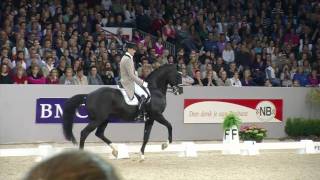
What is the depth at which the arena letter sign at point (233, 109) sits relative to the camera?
14.3 m

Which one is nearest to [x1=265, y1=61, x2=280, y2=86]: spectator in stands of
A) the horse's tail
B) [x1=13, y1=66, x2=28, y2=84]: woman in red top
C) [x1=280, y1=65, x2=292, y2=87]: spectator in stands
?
[x1=280, y1=65, x2=292, y2=87]: spectator in stands

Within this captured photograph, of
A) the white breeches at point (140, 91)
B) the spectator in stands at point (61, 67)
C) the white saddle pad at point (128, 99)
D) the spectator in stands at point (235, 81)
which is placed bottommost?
the spectator in stands at point (235, 81)

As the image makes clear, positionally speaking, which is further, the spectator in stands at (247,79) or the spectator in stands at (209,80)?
the spectator in stands at (247,79)

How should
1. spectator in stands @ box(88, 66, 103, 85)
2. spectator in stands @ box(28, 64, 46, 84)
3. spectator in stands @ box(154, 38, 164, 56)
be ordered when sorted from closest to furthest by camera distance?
spectator in stands @ box(28, 64, 46, 84)
spectator in stands @ box(88, 66, 103, 85)
spectator in stands @ box(154, 38, 164, 56)

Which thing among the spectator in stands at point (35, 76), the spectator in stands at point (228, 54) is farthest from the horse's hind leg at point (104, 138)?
the spectator in stands at point (228, 54)

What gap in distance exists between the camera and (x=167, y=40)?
1755 centimetres

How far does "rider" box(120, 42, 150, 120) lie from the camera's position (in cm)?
971

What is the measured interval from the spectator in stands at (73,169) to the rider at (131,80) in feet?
28.3

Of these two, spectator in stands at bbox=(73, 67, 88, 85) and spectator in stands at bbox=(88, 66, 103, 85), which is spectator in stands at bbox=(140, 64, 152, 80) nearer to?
spectator in stands at bbox=(88, 66, 103, 85)

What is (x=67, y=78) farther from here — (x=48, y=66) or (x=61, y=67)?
(x=48, y=66)

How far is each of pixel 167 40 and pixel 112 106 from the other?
26.2 feet

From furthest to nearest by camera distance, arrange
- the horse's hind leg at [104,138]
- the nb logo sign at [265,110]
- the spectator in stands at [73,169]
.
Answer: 1. the nb logo sign at [265,110]
2. the horse's hind leg at [104,138]
3. the spectator in stands at [73,169]

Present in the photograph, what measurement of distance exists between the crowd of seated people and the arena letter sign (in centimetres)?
65

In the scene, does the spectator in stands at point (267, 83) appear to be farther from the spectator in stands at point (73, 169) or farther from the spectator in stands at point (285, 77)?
the spectator in stands at point (73, 169)
